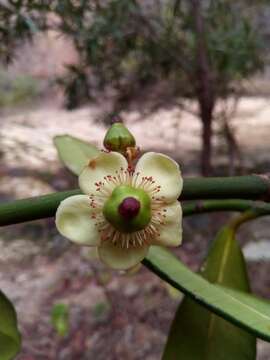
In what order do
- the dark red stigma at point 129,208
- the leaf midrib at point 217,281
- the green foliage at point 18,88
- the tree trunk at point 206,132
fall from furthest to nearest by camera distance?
1. the green foliage at point 18,88
2. the tree trunk at point 206,132
3. the leaf midrib at point 217,281
4. the dark red stigma at point 129,208

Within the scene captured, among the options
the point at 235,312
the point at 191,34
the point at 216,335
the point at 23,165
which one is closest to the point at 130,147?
the point at 235,312

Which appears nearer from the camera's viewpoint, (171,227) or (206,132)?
(171,227)

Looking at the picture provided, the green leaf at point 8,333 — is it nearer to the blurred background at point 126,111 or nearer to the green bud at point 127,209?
the green bud at point 127,209

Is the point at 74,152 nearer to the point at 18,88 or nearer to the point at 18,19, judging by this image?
the point at 18,19

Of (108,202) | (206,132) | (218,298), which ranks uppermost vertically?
(108,202)

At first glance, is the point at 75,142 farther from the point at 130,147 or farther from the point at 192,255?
the point at 192,255

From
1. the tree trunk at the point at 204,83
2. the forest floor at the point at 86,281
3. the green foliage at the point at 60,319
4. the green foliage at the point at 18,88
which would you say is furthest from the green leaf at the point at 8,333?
the green foliage at the point at 18,88

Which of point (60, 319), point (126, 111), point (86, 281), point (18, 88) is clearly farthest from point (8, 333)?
point (18, 88)
